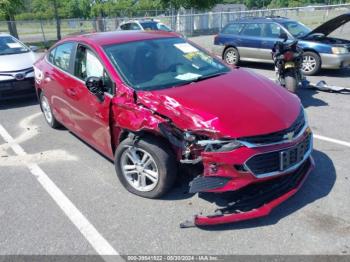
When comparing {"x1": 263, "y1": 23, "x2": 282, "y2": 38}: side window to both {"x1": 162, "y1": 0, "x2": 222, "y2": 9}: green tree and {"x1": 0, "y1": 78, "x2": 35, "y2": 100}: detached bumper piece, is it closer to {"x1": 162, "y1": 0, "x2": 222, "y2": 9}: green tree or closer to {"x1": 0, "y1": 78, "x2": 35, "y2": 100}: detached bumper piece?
{"x1": 0, "y1": 78, "x2": 35, "y2": 100}: detached bumper piece

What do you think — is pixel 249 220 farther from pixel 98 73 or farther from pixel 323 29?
pixel 323 29

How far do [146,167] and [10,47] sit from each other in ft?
22.3

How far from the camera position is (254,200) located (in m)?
3.38

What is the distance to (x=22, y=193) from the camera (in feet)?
13.9

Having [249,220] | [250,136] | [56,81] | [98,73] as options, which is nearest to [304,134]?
[250,136]

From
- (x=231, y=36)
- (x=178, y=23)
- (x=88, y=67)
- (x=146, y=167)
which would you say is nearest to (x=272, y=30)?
(x=231, y=36)

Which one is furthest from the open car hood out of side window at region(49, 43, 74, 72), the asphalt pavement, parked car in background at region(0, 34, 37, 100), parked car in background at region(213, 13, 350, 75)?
parked car in background at region(0, 34, 37, 100)

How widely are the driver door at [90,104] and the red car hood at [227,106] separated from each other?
63cm

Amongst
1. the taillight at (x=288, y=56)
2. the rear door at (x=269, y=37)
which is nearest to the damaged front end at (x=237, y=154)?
the taillight at (x=288, y=56)

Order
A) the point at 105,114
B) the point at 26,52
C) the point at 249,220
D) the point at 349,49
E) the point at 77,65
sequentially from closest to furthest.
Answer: the point at 249,220, the point at 105,114, the point at 77,65, the point at 26,52, the point at 349,49

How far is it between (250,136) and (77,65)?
9.10 ft

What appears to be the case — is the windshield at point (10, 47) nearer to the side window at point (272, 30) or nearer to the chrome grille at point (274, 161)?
the side window at point (272, 30)

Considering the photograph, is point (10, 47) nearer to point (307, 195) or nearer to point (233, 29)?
point (233, 29)

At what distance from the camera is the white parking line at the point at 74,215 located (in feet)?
10.5
